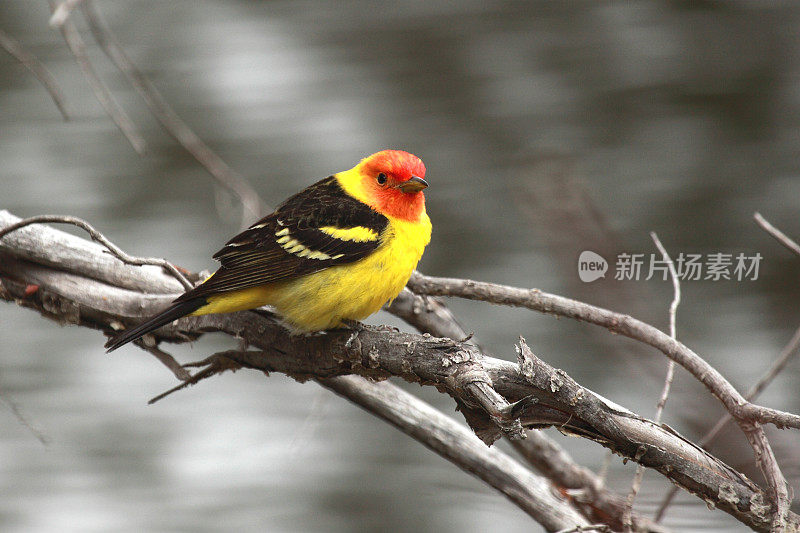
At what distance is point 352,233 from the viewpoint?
104 inches

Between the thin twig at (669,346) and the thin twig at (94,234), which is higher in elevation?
the thin twig at (669,346)

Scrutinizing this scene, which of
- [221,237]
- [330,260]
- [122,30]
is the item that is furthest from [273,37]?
[330,260]

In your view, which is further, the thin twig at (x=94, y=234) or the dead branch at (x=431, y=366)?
the thin twig at (x=94, y=234)

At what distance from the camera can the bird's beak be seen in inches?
110

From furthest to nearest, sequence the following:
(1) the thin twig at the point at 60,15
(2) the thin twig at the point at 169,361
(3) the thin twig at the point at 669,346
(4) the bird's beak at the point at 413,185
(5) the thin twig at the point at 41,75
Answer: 1. (4) the bird's beak at the point at 413,185
2. (2) the thin twig at the point at 169,361
3. (5) the thin twig at the point at 41,75
4. (1) the thin twig at the point at 60,15
5. (3) the thin twig at the point at 669,346

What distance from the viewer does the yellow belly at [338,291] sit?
8.05 feet

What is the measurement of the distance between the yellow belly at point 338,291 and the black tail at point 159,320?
0.16m

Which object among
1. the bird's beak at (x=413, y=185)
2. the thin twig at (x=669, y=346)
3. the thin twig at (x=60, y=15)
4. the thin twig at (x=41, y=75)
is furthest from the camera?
the bird's beak at (x=413, y=185)

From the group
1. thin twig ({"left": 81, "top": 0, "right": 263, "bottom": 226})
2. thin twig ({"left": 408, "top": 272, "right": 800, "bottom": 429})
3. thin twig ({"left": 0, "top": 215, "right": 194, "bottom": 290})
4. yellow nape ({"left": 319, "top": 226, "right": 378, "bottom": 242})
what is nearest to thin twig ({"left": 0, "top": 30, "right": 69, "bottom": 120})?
thin twig ({"left": 81, "top": 0, "right": 263, "bottom": 226})

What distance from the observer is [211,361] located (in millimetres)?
2324

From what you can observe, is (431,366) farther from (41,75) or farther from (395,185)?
(41,75)

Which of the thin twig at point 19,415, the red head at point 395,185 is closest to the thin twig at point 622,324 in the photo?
the red head at point 395,185

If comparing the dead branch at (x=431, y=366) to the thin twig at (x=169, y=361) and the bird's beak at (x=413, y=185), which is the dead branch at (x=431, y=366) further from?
the bird's beak at (x=413, y=185)

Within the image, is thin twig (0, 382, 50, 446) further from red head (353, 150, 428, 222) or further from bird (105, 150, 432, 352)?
red head (353, 150, 428, 222)
